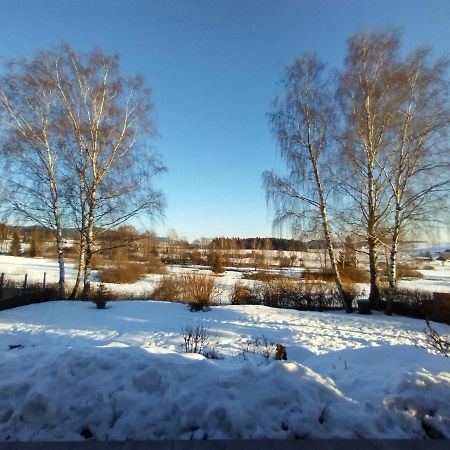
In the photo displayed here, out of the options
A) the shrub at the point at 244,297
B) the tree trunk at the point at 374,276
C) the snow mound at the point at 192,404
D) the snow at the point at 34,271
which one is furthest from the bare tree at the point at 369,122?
the snow at the point at 34,271

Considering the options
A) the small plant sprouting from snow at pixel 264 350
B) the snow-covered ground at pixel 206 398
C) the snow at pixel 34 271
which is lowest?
the small plant sprouting from snow at pixel 264 350

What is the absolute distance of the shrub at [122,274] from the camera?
3172 cm

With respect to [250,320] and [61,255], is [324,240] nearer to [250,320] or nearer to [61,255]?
[250,320]

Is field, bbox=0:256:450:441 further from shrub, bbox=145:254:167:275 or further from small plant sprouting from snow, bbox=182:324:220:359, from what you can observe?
shrub, bbox=145:254:167:275

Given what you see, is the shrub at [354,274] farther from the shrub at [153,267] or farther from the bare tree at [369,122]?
the shrub at [153,267]

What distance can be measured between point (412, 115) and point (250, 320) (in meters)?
10.1

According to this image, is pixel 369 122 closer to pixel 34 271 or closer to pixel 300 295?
pixel 300 295

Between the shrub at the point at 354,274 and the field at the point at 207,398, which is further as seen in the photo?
the shrub at the point at 354,274

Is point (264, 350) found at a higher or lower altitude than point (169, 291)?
lower

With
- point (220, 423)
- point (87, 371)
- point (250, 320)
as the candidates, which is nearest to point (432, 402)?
point (220, 423)

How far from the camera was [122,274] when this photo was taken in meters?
32.0

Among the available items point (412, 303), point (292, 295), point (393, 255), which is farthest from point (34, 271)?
point (412, 303)

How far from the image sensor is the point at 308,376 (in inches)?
149

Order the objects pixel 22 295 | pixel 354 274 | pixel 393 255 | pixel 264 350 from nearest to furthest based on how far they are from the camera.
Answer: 1. pixel 264 350
2. pixel 393 255
3. pixel 22 295
4. pixel 354 274
